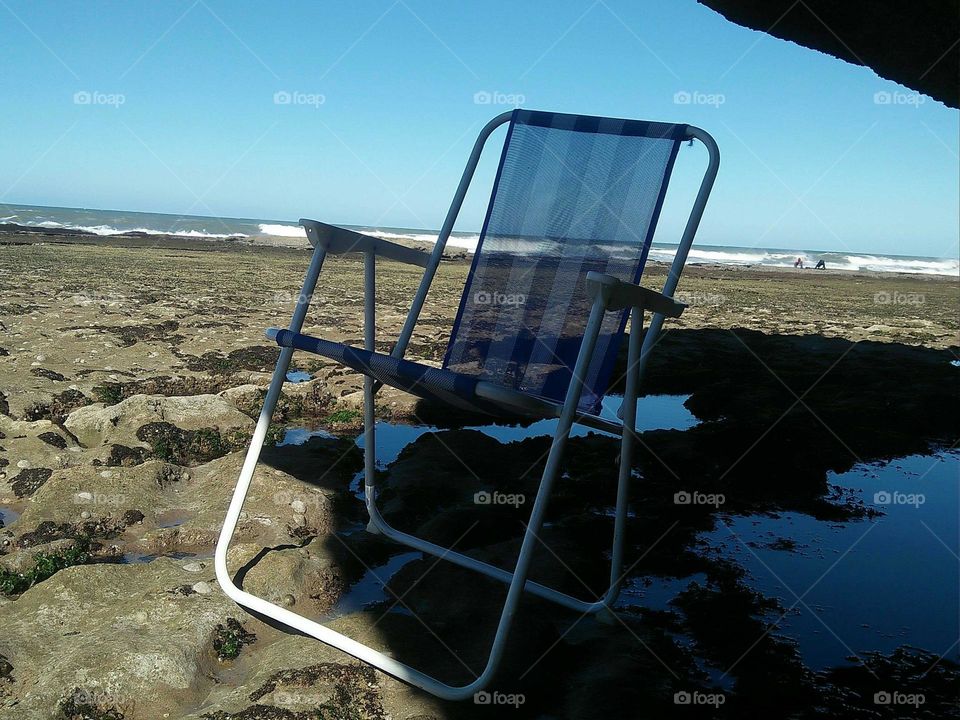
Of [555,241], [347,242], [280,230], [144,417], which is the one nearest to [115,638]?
[347,242]

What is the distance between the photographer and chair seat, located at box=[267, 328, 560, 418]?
6.99ft

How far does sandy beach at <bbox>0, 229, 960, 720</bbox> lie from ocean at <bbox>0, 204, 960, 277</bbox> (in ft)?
97.5

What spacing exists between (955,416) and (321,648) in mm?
4838

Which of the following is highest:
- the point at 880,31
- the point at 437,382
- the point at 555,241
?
the point at 880,31

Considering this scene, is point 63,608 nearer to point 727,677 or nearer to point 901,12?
point 727,677

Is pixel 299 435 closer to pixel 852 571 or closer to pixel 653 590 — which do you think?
pixel 653 590

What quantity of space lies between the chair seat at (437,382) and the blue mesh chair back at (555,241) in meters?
0.53

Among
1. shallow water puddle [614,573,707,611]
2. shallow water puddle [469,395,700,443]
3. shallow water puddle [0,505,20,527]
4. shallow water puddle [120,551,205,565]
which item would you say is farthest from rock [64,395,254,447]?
shallow water puddle [614,573,707,611]

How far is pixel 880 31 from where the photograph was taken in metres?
3.94

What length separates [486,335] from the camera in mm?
3010

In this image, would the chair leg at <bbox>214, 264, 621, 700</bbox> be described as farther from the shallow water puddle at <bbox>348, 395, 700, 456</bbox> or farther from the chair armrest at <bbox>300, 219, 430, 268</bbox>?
the shallow water puddle at <bbox>348, 395, 700, 456</bbox>

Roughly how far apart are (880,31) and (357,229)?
45073mm

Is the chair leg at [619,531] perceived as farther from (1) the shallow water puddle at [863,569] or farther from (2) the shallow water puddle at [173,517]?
(2) the shallow water puddle at [173,517]

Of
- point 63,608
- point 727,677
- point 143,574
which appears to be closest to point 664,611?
point 727,677
